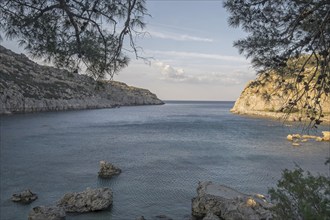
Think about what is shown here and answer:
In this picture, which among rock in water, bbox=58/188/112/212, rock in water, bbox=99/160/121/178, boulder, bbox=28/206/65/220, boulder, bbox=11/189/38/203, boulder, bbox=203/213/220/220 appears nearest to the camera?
boulder, bbox=203/213/220/220

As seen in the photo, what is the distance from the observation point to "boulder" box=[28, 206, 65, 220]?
23500 millimetres

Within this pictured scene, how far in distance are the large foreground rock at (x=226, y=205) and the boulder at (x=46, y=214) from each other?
32.8 ft

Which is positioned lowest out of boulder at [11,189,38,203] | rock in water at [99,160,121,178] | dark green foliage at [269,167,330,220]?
boulder at [11,189,38,203]

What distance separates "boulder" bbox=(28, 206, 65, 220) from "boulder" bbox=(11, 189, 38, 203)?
4.84 m

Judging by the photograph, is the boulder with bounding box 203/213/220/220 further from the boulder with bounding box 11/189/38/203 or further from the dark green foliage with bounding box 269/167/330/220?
the boulder with bounding box 11/189/38/203

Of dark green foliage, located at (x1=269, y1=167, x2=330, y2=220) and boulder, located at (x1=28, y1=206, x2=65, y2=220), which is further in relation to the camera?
boulder, located at (x1=28, y1=206, x2=65, y2=220)

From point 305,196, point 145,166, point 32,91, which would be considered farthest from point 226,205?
point 32,91

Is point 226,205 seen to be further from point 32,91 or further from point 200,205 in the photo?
point 32,91

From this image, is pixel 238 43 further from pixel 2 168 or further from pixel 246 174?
pixel 2 168

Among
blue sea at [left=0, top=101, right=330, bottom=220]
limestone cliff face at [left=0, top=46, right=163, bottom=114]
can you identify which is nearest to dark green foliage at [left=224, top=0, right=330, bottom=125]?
blue sea at [left=0, top=101, right=330, bottom=220]

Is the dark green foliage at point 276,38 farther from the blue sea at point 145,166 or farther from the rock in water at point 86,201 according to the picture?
the rock in water at point 86,201

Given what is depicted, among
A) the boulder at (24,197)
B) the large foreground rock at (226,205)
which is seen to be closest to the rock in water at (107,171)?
the boulder at (24,197)

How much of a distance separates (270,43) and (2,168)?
3854cm

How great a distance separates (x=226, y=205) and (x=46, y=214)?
41.8 feet
